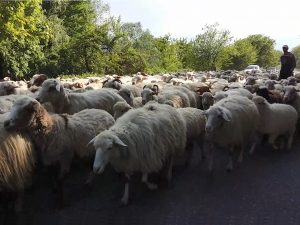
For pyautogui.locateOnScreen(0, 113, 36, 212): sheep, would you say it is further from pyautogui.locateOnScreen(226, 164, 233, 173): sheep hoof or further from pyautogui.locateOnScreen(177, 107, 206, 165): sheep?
pyautogui.locateOnScreen(226, 164, 233, 173): sheep hoof

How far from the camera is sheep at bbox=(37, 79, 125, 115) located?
24.7 ft

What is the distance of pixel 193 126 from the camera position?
24.0 feet

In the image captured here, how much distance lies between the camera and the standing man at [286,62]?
12.5 meters

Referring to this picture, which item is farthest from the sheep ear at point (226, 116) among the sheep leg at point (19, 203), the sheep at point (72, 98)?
the sheep leg at point (19, 203)

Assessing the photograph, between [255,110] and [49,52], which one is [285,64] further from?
[49,52]

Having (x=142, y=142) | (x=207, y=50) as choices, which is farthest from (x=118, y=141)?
(x=207, y=50)

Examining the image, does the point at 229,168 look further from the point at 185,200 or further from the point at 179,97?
the point at 179,97

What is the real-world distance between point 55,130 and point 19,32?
13250 mm

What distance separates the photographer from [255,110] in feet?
25.4

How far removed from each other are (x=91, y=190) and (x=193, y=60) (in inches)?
2285

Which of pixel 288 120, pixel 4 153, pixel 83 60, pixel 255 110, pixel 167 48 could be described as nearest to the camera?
pixel 4 153

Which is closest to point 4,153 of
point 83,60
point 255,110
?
point 255,110

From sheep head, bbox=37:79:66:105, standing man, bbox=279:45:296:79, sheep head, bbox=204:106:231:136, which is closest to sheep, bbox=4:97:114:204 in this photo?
sheep head, bbox=37:79:66:105

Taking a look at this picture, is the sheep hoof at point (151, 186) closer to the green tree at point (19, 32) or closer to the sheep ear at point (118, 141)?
the sheep ear at point (118, 141)
